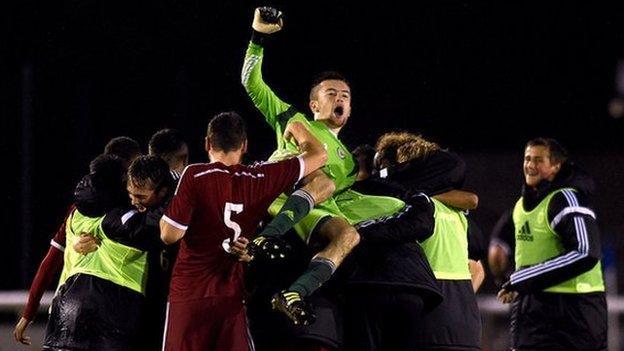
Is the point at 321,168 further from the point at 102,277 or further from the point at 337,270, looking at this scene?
the point at 102,277

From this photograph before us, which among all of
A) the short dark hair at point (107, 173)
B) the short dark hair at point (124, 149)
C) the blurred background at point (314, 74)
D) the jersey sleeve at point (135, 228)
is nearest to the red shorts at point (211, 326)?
the jersey sleeve at point (135, 228)

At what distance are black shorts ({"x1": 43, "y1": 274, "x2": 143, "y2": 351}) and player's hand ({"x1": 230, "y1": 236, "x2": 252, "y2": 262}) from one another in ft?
3.24

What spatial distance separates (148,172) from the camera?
7.09 meters

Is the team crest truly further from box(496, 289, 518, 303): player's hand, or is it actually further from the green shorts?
box(496, 289, 518, 303): player's hand

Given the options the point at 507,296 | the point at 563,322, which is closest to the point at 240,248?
the point at 507,296

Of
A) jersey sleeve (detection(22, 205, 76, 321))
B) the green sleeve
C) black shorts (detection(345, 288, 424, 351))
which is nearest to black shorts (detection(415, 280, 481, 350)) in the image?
black shorts (detection(345, 288, 424, 351))

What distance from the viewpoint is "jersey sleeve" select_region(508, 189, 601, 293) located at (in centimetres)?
828

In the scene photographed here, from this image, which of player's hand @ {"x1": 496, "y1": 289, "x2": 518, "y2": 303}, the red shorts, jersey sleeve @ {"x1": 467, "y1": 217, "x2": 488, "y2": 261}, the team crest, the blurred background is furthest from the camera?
the blurred background

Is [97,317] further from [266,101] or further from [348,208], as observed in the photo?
[266,101]

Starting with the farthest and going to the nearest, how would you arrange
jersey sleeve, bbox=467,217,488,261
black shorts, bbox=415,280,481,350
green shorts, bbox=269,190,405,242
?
jersey sleeve, bbox=467,217,488,261
black shorts, bbox=415,280,481,350
green shorts, bbox=269,190,405,242

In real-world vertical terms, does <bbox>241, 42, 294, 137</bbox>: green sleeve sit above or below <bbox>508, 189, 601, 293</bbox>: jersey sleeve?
above

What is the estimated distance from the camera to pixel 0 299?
1109 cm

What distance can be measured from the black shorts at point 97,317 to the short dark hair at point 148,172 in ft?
2.16

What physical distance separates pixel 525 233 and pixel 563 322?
24.4 inches
